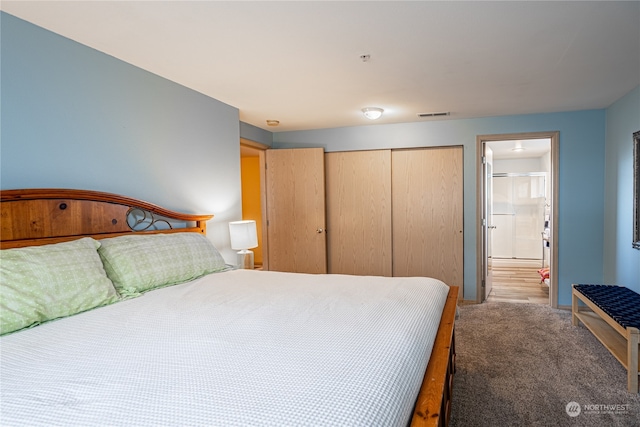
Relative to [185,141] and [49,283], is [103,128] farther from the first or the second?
[49,283]

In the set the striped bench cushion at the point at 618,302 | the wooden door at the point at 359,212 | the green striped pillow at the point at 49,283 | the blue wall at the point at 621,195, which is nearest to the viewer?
the green striped pillow at the point at 49,283

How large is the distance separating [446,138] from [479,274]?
1.66m

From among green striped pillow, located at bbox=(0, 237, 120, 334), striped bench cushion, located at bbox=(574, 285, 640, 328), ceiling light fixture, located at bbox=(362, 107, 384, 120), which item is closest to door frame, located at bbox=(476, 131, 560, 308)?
striped bench cushion, located at bbox=(574, 285, 640, 328)

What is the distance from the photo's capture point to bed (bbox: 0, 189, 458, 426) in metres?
0.96

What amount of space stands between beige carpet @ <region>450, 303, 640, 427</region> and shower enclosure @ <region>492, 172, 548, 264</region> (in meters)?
4.03

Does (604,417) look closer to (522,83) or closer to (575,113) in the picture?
(522,83)

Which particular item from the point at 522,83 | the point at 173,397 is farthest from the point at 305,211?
the point at 173,397

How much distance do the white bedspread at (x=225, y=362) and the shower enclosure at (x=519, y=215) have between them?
246 inches

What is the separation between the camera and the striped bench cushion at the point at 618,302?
2.43m

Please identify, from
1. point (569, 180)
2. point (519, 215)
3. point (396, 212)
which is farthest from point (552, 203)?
point (519, 215)

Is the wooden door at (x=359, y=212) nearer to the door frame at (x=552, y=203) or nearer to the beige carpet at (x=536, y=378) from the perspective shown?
the door frame at (x=552, y=203)

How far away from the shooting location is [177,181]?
2.96 m

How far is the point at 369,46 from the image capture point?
2285mm

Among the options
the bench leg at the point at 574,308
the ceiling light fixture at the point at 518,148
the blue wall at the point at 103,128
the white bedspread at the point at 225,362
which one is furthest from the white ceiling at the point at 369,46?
the ceiling light fixture at the point at 518,148
